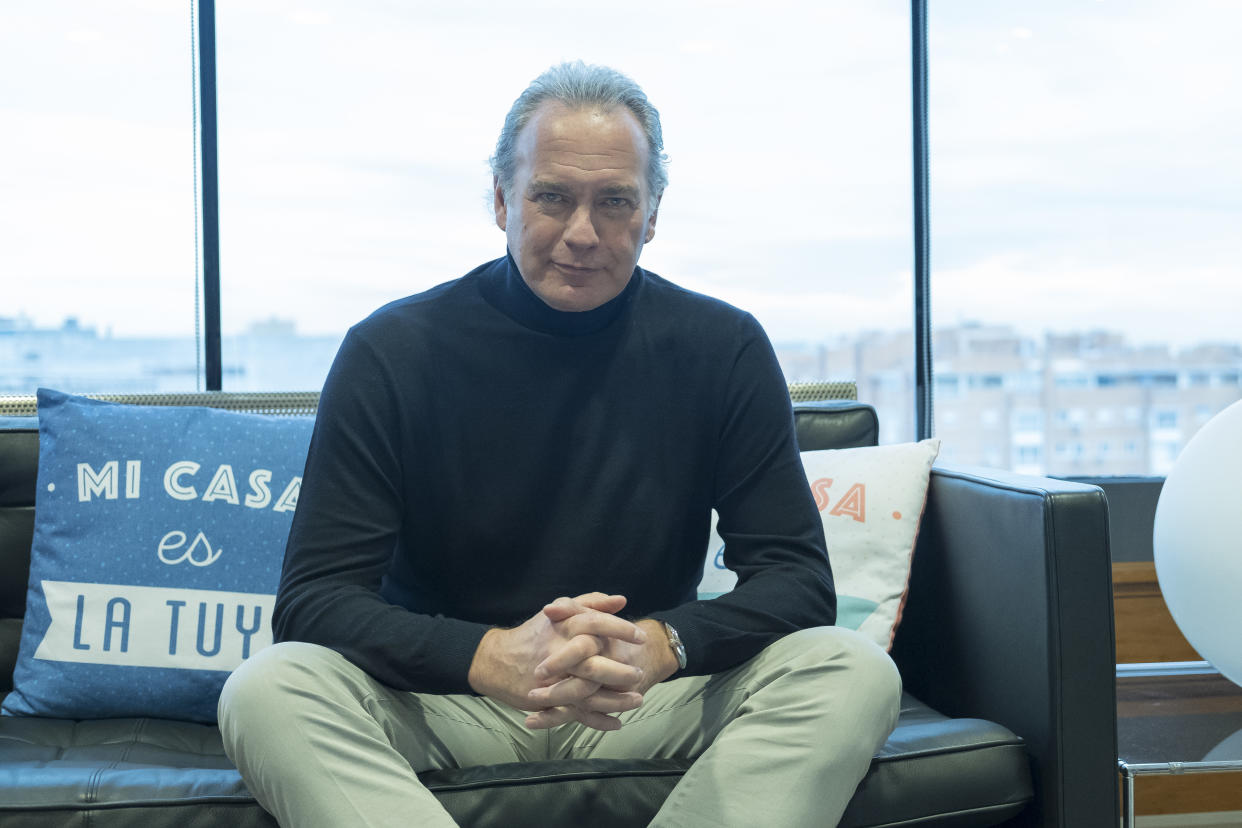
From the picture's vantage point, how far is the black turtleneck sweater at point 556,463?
4.52ft

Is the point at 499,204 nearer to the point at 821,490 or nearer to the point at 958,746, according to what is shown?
the point at 821,490

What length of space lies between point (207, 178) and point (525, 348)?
123cm

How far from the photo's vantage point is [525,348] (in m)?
1.50

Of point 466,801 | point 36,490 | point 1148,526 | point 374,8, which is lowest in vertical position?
point 466,801

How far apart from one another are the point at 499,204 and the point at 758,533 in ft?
1.97

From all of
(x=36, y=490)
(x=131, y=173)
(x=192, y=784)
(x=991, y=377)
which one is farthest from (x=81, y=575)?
(x=991, y=377)

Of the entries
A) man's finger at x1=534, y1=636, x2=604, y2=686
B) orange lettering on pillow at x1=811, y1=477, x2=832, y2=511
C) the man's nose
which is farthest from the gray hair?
man's finger at x1=534, y1=636, x2=604, y2=686

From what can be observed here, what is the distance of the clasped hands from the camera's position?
3.84ft

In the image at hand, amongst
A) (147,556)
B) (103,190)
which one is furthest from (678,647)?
(103,190)

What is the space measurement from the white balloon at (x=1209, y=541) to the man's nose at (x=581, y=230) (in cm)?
100

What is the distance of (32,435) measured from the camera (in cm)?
174

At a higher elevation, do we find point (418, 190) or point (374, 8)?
point (374, 8)

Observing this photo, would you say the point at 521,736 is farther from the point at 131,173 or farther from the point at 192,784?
the point at 131,173

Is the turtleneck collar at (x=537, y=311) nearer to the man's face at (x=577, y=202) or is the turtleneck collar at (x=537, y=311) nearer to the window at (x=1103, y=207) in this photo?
the man's face at (x=577, y=202)
